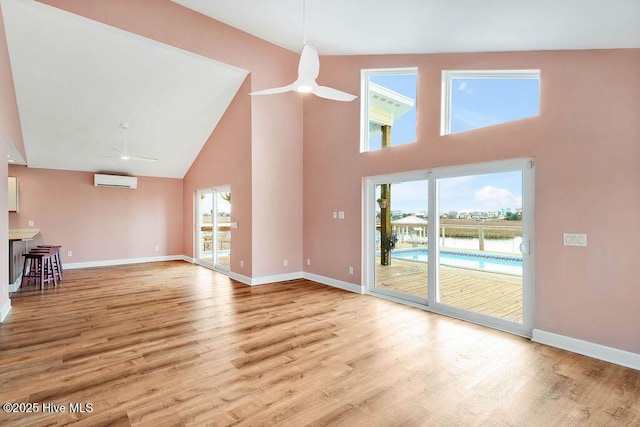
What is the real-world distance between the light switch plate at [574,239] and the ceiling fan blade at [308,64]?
2.97 metres

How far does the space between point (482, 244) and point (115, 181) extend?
8692mm

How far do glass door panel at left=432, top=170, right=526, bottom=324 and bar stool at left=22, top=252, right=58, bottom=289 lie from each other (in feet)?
22.9

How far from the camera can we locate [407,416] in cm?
204

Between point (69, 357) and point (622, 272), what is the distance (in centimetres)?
523

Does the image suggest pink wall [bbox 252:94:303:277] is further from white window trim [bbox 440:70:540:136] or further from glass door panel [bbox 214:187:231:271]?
white window trim [bbox 440:70:540:136]

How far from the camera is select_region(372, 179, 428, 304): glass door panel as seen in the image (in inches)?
178

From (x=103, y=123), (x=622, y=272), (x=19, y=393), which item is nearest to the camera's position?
(x=19, y=393)

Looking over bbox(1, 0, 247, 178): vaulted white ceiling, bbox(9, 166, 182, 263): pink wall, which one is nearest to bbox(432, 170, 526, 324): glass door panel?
bbox(1, 0, 247, 178): vaulted white ceiling

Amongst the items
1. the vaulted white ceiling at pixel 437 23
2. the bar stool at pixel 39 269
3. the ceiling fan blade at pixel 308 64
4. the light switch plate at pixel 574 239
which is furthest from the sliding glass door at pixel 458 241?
the bar stool at pixel 39 269

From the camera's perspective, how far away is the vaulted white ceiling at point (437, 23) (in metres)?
2.46

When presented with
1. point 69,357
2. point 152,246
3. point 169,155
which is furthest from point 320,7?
point 152,246

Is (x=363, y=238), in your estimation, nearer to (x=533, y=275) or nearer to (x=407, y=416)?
(x=533, y=275)

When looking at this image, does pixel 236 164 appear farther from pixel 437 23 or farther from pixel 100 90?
pixel 437 23

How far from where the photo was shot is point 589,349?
2.90m
